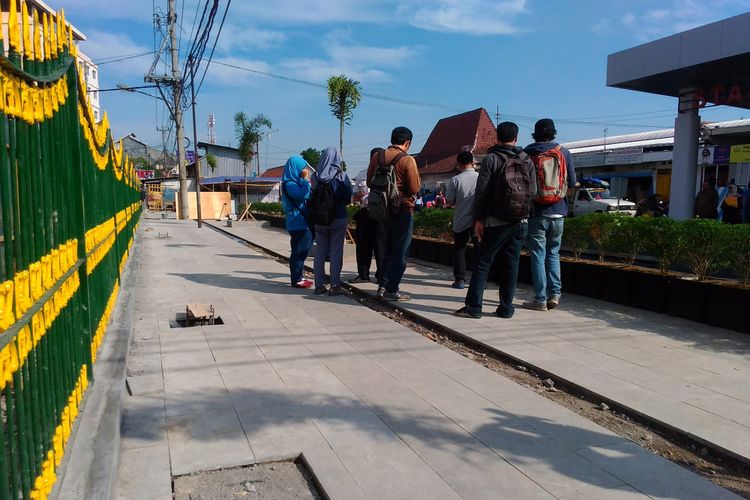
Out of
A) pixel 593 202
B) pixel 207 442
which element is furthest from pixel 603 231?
pixel 593 202

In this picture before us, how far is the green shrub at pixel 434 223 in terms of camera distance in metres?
9.46

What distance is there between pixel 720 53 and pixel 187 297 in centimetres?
1145

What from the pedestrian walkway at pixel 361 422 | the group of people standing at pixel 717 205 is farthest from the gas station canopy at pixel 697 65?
the pedestrian walkway at pixel 361 422

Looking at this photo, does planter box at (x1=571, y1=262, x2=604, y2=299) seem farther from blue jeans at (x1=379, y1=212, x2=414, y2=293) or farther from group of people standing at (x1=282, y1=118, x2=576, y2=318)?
blue jeans at (x1=379, y1=212, x2=414, y2=293)

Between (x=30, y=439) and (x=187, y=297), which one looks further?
(x=187, y=297)

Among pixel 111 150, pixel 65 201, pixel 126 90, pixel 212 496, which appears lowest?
pixel 212 496

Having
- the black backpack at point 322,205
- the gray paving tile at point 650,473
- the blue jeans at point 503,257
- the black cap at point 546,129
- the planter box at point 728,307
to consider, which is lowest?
the gray paving tile at point 650,473

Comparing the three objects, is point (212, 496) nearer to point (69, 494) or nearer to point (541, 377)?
point (69, 494)

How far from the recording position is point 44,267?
2191 millimetres

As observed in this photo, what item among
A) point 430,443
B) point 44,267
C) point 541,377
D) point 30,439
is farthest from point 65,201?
point 541,377

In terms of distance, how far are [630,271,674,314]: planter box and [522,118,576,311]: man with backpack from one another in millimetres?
838

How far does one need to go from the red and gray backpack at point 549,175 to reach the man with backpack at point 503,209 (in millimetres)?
344

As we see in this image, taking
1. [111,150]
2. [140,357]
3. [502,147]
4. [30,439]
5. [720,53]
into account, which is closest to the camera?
[30,439]

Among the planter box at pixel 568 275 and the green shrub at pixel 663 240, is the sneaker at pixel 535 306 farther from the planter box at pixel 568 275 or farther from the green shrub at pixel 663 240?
the green shrub at pixel 663 240
